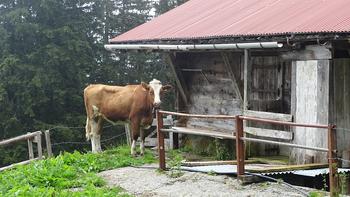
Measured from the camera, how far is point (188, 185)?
8.91 meters

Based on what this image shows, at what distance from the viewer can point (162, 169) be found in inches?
400

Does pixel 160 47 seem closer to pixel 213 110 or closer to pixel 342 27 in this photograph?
pixel 213 110

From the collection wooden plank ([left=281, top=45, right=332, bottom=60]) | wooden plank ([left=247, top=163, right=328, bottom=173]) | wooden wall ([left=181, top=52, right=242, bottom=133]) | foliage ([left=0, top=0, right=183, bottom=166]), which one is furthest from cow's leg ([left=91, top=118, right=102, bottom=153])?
foliage ([left=0, top=0, right=183, bottom=166])

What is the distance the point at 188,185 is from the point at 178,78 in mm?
5783

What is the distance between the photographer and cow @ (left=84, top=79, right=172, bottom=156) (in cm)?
1255

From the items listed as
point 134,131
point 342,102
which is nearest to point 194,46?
point 134,131

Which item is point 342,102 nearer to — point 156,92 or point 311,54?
point 311,54

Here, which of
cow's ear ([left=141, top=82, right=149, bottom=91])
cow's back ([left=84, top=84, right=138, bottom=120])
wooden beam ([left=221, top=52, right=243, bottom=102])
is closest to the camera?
wooden beam ([left=221, top=52, right=243, bottom=102])

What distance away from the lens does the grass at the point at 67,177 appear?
867 centimetres

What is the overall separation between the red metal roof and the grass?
3.14 m

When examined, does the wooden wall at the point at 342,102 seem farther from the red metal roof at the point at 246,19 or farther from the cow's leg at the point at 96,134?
the cow's leg at the point at 96,134

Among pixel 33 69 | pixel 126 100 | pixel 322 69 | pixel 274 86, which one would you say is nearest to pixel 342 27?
pixel 322 69

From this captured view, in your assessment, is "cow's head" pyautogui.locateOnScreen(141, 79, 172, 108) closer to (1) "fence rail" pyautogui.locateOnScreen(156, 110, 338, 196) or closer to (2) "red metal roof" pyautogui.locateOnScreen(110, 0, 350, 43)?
(2) "red metal roof" pyautogui.locateOnScreen(110, 0, 350, 43)

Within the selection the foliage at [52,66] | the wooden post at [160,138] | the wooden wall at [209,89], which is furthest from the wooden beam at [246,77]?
the foliage at [52,66]
